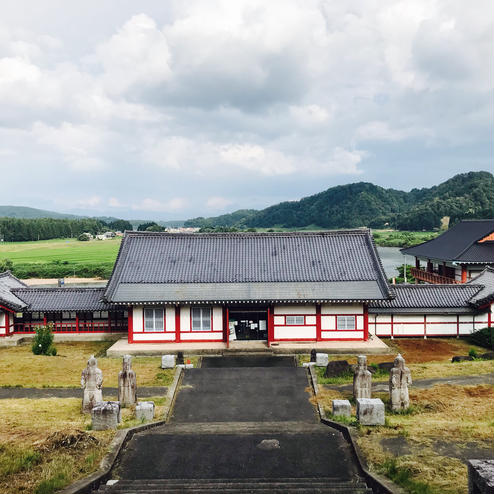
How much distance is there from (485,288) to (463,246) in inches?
404

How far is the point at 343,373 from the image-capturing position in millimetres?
22969

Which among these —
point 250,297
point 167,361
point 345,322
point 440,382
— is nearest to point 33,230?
point 250,297

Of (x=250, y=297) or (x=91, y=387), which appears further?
(x=250, y=297)

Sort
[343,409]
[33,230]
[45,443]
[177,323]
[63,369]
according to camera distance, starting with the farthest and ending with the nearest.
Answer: [33,230] < [177,323] < [63,369] < [343,409] < [45,443]

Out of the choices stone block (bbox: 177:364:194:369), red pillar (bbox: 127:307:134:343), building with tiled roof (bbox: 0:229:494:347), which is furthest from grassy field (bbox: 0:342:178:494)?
building with tiled roof (bbox: 0:229:494:347)

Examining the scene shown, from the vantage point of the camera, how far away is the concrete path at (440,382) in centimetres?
2088

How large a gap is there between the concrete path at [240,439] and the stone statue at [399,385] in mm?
2964

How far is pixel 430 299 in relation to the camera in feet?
107

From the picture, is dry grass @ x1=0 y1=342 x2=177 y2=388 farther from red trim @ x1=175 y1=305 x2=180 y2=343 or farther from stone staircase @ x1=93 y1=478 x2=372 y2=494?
stone staircase @ x1=93 y1=478 x2=372 y2=494

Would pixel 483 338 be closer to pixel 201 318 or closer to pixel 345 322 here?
pixel 345 322

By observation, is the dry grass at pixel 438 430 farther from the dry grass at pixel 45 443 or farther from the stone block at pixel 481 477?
the dry grass at pixel 45 443

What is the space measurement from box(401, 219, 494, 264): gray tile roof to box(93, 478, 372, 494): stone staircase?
3235 cm

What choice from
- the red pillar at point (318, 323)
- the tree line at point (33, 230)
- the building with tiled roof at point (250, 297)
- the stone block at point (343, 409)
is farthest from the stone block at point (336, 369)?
the tree line at point (33, 230)

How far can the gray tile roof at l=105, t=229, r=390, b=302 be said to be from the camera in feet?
100
